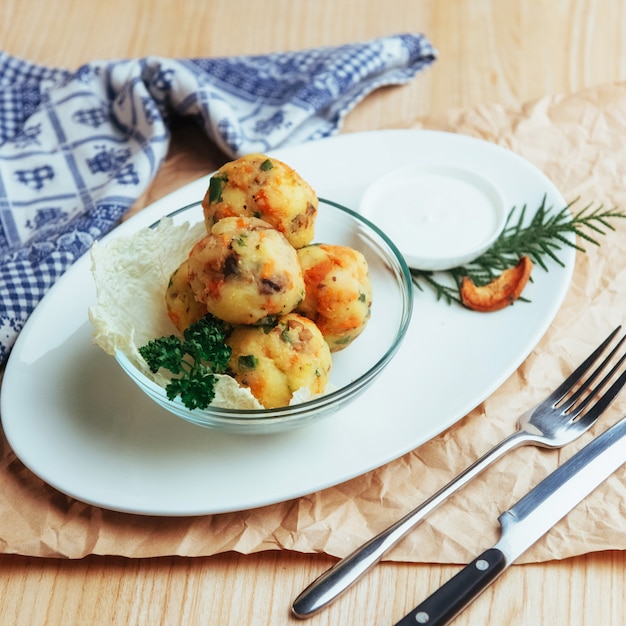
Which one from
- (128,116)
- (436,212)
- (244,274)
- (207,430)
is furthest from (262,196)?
(128,116)

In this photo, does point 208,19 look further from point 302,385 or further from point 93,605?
point 93,605

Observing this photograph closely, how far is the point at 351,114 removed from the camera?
2.35 m

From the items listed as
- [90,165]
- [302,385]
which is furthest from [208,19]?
[302,385]

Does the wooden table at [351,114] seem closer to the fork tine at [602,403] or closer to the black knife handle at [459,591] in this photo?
the black knife handle at [459,591]

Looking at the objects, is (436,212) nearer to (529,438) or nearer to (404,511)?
(529,438)

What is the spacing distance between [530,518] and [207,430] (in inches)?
22.0

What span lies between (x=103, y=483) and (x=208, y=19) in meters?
1.74

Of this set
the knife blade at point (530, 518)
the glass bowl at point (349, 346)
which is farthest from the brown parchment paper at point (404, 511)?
the glass bowl at point (349, 346)

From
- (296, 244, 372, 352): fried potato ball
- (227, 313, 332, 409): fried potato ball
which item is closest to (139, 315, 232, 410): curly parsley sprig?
(227, 313, 332, 409): fried potato ball

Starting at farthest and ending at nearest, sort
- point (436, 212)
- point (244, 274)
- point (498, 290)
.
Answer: point (436, 212)
point (498, 290)
point (244, 274)

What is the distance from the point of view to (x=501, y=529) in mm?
1390

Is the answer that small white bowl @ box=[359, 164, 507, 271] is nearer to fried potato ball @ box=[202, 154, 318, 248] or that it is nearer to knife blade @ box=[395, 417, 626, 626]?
fried potato ball @ box=[202, 154, 318, 248]

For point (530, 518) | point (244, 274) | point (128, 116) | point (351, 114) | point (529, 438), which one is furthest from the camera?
point (351, 114)

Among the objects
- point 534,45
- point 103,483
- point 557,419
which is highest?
point 534,45
